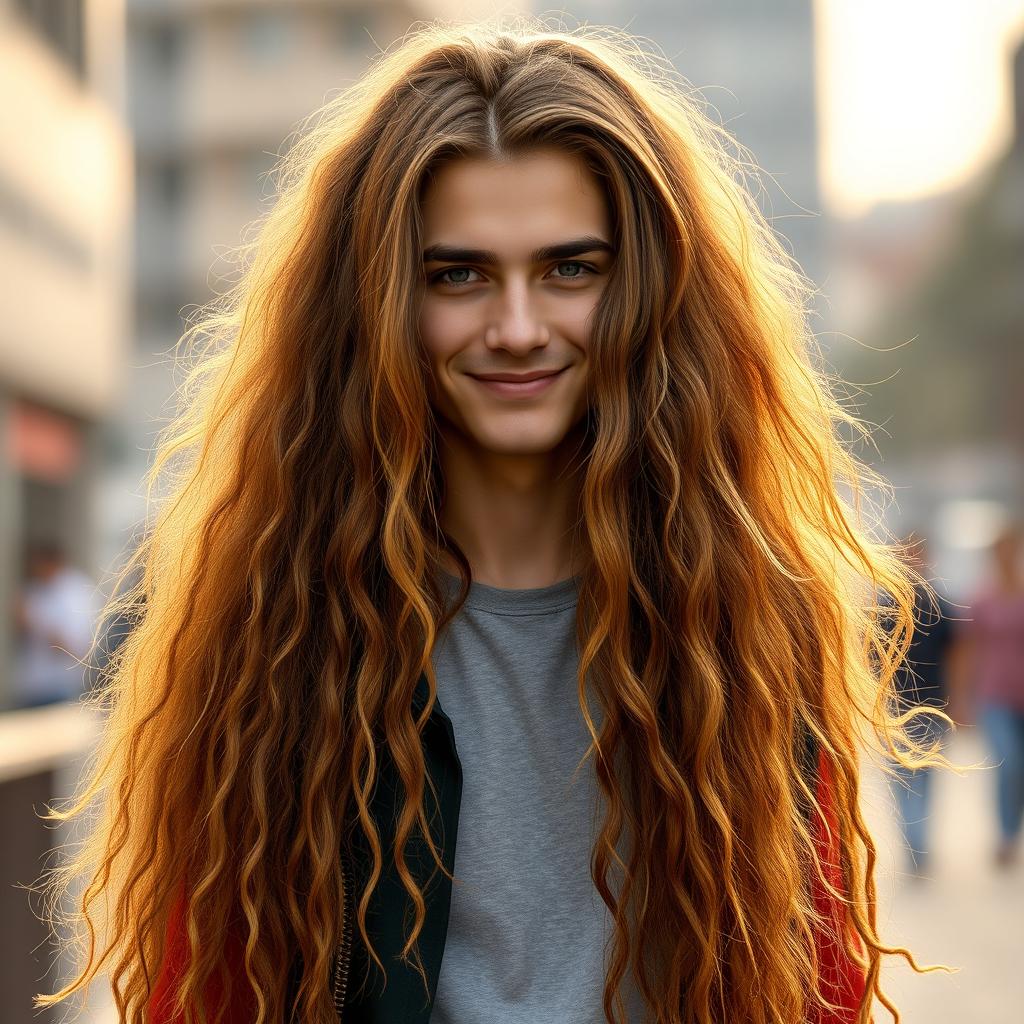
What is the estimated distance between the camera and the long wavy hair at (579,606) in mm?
2438

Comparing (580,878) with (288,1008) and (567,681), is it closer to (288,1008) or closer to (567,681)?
(567,681)

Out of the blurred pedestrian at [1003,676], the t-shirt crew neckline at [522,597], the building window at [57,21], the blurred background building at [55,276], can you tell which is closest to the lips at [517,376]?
the t-shirt crew neckline at [522,597]

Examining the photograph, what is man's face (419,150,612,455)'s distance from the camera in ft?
8.04

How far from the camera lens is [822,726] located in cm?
258

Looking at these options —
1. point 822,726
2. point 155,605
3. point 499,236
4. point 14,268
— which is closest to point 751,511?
point 822,726

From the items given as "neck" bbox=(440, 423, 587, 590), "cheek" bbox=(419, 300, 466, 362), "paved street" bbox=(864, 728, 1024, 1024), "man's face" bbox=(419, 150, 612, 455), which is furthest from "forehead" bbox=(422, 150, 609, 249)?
"paved street" bbox=(864, 728, 1024, 1024)

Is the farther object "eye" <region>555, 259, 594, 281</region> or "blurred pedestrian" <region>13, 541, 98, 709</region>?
"blurred pedestrian" <region>13, 541, 98, 709</region>

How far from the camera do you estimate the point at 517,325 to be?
2.40 metres

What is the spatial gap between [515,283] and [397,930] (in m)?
0.96

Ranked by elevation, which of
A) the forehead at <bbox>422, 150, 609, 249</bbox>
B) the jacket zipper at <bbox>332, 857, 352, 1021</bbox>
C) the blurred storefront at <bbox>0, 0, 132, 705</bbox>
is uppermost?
the blurred storefront at <bbox>0, 0, 132, 705</bbox>

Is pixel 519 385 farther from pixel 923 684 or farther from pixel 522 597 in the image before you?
pixel 923 684

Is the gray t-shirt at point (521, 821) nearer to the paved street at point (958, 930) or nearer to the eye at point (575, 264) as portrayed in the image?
the eye at point (575, 264)

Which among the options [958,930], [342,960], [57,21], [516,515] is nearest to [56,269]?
[57,21]

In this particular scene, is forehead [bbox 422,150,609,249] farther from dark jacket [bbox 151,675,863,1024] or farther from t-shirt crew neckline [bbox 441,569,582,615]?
dark jacket [bbox 151,675,863,1024]
